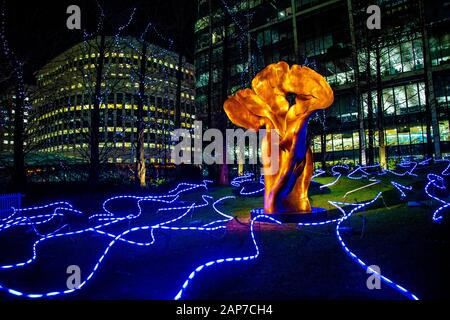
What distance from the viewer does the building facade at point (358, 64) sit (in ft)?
92.2

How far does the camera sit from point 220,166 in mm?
19031

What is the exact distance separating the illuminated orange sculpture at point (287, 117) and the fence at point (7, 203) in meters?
8.23

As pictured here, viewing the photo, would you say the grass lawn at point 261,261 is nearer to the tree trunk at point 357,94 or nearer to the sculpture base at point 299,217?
the sculpture base at point 299,217

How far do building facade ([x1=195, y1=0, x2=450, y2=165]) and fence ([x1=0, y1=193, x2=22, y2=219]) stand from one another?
17.0m

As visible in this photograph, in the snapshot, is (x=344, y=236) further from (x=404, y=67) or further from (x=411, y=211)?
(x=404, y=67)


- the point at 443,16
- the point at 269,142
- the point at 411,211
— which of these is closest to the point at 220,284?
the point at 269,142

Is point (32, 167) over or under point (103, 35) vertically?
under

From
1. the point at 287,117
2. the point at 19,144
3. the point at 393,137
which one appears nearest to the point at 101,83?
the point at 19,144

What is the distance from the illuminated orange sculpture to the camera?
7.50 metres

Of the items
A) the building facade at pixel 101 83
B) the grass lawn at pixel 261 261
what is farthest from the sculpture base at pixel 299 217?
the building facade at pixel 101 83

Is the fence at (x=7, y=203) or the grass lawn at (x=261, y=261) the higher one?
the fence at (x=7, y=203)

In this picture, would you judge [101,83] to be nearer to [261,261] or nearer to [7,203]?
[7,203]

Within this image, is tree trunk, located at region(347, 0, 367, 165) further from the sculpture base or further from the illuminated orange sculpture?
the sculpture base
